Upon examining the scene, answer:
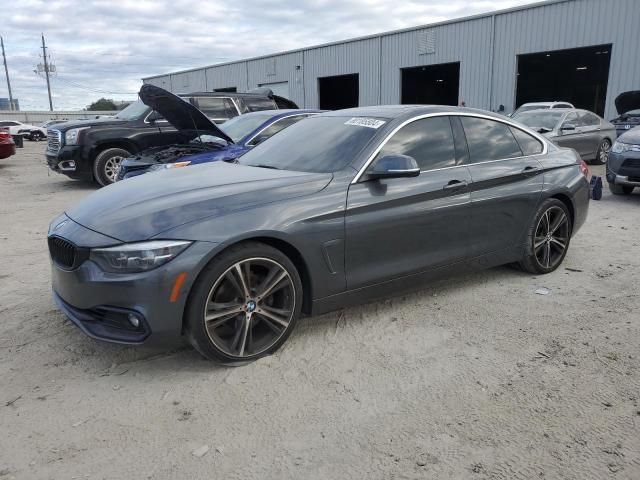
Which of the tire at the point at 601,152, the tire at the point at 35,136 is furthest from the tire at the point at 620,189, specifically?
the tire at the point at 35,136

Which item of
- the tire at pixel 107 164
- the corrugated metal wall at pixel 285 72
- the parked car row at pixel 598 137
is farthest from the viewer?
the corrugated metal wall at pixel 285 72

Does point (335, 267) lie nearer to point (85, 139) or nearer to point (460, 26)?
point (85, 139)

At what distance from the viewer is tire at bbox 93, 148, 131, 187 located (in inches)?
407

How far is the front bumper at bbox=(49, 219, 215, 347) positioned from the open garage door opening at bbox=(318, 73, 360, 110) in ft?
99.3

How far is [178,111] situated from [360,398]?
5.71 metres

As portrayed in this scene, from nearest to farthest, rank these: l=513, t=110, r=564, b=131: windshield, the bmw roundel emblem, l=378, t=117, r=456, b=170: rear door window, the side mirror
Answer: the bmw roundel emblem
the side mirror
l=378, t=117, r=456, b=170: rear door window
l=513, t=110, r=564, b=131: windshield

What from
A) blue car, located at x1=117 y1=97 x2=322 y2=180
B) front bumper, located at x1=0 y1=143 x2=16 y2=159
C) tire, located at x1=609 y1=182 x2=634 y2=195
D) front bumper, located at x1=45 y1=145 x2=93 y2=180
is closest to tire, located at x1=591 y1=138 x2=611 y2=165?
tire, located at x1=609 y1=182 x2=634 y2=195

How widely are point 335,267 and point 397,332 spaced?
0.71 metres

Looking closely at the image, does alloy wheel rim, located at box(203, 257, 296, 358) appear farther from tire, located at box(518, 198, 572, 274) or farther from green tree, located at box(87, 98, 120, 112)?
green tree, located at box(87, 98, 120, 112)

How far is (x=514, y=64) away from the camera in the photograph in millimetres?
22203

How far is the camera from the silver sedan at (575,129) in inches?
483

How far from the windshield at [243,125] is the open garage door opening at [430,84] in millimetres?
21098

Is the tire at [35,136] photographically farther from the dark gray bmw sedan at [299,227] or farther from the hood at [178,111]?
the dark gray bmw sedan at [299,227]

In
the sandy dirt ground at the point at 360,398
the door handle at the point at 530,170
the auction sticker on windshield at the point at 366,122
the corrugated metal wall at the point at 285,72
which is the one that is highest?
the corrugated metal wall at the point at 285,72
